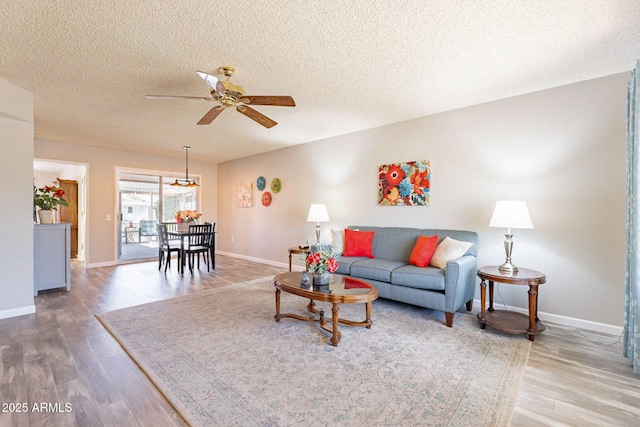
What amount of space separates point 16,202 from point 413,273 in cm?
457

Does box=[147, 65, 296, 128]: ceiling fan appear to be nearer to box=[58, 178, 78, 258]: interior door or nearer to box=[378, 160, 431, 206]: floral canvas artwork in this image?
box=[378, 160, 431, 206]: floral canvas artwork

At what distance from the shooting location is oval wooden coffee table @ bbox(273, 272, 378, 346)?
2516 mm

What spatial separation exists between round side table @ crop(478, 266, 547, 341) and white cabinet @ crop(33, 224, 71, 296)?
5570 millimetres

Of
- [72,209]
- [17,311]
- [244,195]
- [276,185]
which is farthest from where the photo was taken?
[72,209]

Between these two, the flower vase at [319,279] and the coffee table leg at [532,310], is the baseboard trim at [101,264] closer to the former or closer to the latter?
the flower vase at [319,279]

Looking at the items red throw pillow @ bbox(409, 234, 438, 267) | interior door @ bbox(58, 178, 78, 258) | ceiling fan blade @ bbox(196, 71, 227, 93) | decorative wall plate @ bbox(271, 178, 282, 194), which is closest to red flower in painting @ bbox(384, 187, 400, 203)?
red throw pillow @ bbox(409, 234, 438, 267)

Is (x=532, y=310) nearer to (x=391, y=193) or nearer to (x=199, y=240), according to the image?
(x=391, y=193)

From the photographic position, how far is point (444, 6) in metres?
1.93

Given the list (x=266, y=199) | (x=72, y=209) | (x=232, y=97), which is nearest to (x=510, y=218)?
(x=232, y=97)

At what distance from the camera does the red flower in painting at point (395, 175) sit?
14.1ft

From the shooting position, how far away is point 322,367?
7.04ft

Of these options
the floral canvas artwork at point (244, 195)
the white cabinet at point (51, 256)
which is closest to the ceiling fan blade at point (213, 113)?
the white cabinet at point (51, 256)

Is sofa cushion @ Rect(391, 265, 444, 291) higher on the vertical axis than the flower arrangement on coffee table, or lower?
lower

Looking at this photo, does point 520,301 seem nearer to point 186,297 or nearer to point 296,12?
point 296,12
